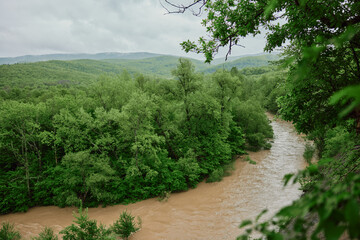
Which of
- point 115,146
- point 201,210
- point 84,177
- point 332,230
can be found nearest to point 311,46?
point 332,230

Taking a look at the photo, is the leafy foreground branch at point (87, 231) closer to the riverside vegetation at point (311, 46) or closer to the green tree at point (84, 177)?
the green tree at point (84, 177)

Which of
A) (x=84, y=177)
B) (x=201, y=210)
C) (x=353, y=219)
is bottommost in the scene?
(x=201, y=210)

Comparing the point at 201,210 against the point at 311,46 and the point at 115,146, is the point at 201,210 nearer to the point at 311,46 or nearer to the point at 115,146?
the point at 115,146

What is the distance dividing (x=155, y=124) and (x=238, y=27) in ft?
50.7

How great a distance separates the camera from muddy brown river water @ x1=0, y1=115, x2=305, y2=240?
11.1 m

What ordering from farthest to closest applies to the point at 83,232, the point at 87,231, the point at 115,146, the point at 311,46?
1. the point at 115,146
2. the point at 87,231
3. the point at 83,232
4. the point at 311,46

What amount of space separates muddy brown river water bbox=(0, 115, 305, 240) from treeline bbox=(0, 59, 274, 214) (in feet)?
3.03

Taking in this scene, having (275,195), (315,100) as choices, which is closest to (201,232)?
(275,195)

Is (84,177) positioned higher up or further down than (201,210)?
higher up

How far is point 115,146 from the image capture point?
17.6 metres

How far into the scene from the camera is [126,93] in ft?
71.0

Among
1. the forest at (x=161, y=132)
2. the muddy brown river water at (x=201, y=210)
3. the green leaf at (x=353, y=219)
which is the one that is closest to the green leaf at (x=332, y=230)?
the green leaf at (x=353, y=219)

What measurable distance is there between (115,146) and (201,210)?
9.64 m

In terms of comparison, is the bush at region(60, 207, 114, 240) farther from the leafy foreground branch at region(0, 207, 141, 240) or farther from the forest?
the forest
